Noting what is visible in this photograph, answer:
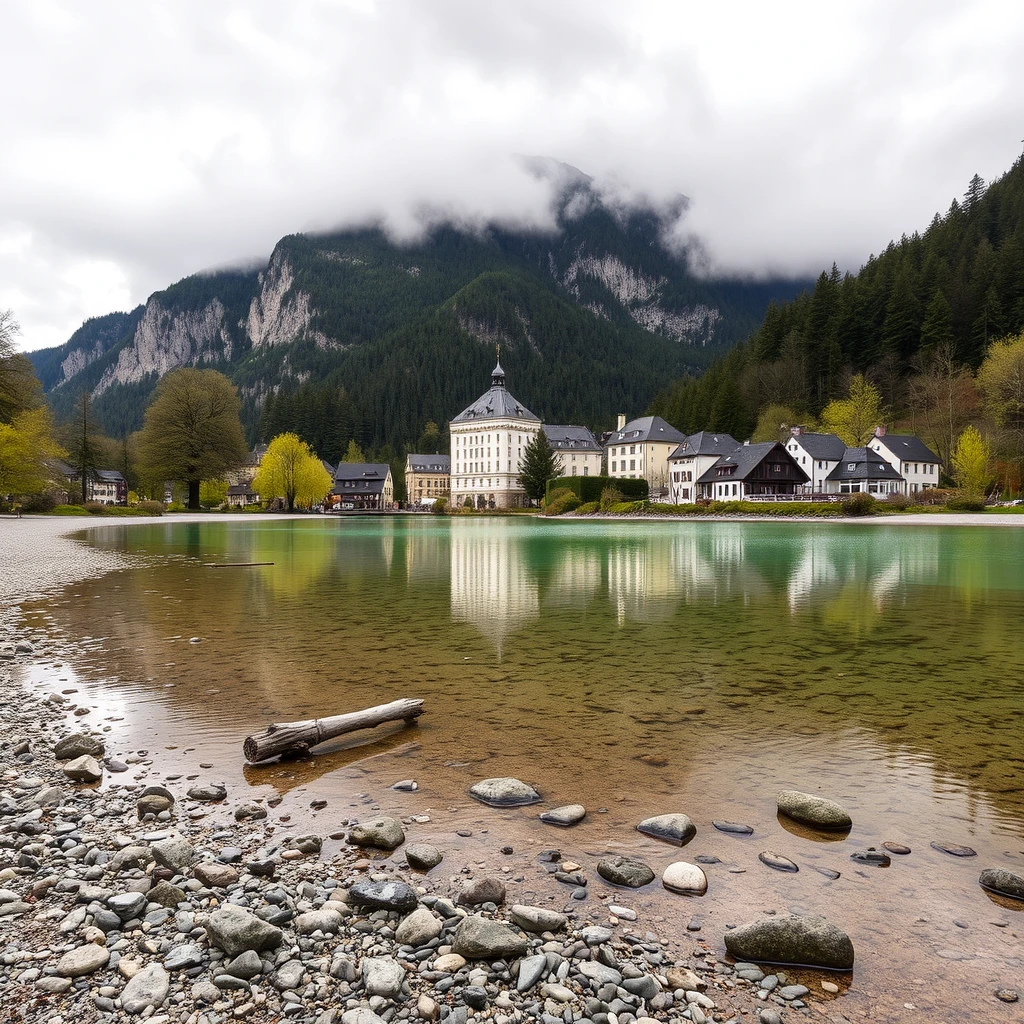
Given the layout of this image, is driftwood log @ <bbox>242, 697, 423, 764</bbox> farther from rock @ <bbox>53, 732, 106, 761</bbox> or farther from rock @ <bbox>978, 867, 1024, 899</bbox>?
rock @ <bbox>978, 867, 1024, 899</bbox>

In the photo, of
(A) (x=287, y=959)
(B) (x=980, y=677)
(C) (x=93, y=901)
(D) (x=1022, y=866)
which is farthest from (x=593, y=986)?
(B) (x=980, y=677)

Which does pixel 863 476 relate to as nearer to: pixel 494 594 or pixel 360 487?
pixel 494 594

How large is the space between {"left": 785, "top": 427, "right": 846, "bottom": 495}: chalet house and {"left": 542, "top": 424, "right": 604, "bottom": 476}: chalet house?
208ft

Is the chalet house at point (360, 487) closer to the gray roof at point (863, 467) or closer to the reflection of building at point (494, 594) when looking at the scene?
the gray roof at point (863, 467)

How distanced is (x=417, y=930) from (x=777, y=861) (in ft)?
7.95

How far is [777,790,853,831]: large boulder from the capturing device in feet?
16.0

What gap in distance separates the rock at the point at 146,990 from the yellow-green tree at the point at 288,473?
98.7 meters

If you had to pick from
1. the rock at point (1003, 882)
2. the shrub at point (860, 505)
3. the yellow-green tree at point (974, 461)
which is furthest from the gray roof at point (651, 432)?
the rock at point (1003, 882)

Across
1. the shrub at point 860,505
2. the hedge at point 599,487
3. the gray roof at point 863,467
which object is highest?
→ the gray roof at point 863,467

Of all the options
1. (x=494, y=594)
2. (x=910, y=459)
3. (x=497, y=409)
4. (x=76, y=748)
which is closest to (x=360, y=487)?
(x=497, y=409)

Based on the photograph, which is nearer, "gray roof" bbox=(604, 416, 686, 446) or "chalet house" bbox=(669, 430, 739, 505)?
"chalet house" bbox=(669, 430, 739, 505)

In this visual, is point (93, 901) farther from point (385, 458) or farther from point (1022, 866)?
point (385, 458)

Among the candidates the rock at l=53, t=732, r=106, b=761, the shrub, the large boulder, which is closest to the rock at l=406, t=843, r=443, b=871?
the large boulder

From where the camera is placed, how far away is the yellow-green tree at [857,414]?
93.6 metres
